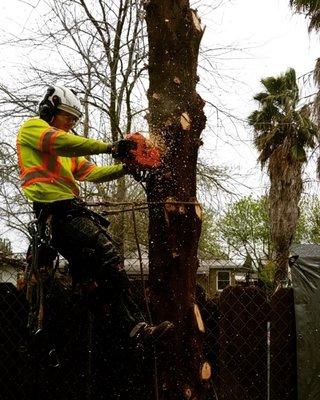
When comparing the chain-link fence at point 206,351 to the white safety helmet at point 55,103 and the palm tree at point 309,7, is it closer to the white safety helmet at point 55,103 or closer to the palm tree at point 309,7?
the white safety helmet at point 55,103

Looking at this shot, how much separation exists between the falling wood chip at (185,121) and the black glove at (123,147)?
11.4 inches

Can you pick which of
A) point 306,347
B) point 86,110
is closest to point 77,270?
point 306,347

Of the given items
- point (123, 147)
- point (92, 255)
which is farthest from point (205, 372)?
point (123, 147)

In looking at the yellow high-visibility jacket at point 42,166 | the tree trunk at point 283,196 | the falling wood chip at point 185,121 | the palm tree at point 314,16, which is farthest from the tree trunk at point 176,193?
the tree trunk at point 283,196

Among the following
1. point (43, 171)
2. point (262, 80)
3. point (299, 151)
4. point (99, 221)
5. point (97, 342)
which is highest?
point (262, 80)

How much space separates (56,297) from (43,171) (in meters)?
1.40

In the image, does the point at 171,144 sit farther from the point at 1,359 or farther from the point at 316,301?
the point at 1,359

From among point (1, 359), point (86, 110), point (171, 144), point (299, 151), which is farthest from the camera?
point (299, 151)

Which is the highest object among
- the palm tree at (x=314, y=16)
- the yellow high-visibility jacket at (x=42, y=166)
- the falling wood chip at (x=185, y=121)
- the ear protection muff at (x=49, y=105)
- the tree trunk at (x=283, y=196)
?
the palm tree at (x=314, y=16)

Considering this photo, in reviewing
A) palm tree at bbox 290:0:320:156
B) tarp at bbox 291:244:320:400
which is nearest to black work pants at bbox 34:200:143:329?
tarp at bbox 291:244:320:400

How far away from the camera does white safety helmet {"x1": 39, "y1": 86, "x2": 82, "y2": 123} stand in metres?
3.45

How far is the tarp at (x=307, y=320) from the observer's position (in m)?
4.14

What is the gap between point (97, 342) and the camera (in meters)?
4.34

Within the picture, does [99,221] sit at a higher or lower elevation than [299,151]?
lower
